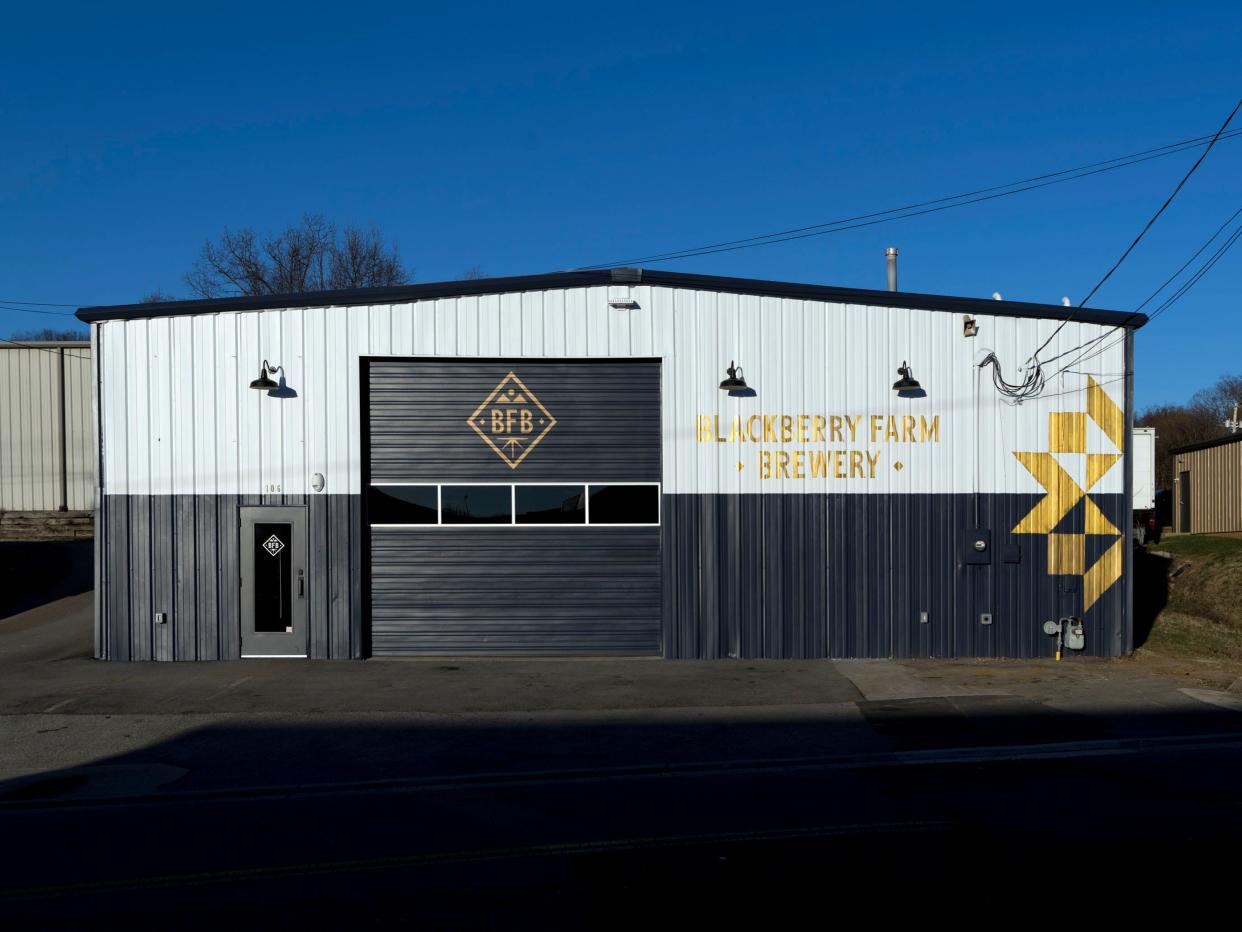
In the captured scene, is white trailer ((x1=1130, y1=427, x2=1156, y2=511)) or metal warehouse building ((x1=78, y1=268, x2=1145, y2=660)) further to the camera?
white trailer ((x1=1130, y1=427, x2=1156, y2=511))

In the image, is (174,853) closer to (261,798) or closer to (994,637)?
(261,798)

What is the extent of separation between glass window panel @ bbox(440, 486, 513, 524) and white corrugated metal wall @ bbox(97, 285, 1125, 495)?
50.1 inches

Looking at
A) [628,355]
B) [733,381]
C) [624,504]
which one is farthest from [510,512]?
[733,381]

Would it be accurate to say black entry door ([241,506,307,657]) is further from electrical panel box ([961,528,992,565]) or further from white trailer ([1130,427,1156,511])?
white trailer ([1130,427,1156,511])

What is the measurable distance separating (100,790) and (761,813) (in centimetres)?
509

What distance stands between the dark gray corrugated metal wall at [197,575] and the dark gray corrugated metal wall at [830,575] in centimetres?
448

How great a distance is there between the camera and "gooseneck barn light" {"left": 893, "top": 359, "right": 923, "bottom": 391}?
1416 cm

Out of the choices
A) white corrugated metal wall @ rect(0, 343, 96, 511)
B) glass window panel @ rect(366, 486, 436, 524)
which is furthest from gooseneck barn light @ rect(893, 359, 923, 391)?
white corrugated metal wall @ rect(0, 343, 96, 511)

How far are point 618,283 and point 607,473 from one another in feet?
8.66

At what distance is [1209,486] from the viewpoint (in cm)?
3297

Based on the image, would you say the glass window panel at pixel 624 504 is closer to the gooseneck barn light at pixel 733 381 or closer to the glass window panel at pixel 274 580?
the gooseneck barn light at pixel 733 381

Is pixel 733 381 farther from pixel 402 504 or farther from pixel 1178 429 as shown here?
pixel 1178 429

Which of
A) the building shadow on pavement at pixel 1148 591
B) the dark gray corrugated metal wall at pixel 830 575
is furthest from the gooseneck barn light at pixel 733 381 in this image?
the building shadow on pavement at pixel 1148 591

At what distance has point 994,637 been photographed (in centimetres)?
1456
